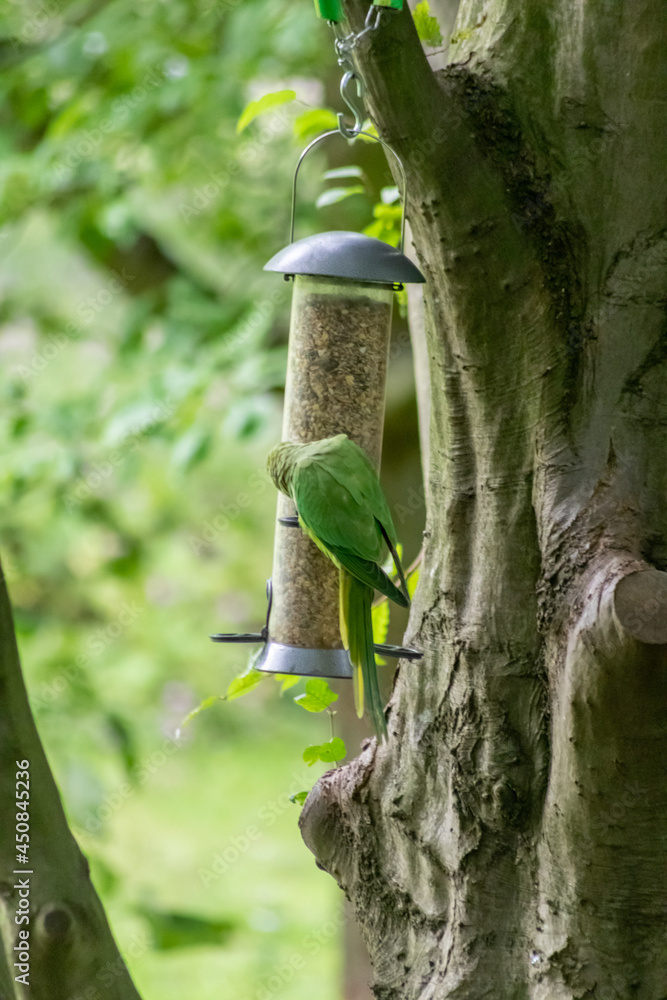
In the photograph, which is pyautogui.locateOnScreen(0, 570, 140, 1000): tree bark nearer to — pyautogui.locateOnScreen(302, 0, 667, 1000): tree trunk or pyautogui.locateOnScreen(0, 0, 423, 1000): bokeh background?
pyautogui.locateOnScreen(302, 0, 667, 1000): tree trunk

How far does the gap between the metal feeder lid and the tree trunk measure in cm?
13

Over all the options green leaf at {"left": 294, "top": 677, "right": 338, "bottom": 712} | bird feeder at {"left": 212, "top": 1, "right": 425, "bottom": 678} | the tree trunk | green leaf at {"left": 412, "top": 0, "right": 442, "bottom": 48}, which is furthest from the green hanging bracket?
green leaf at {"left": 294, "top": 677, "right": 338, "bottom": 712}

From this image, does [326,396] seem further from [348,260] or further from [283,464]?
[348,260]

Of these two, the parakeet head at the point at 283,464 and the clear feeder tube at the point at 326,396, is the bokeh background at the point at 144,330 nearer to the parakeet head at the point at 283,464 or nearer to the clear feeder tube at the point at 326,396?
the clear feeder tube at the point at 326,396

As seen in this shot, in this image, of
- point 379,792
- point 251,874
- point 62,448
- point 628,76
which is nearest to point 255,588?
point 251,874

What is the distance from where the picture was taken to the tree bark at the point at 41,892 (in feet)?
5.16

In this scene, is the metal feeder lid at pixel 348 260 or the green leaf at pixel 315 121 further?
the green leaf at pixel 315 121

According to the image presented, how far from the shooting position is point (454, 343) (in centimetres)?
155

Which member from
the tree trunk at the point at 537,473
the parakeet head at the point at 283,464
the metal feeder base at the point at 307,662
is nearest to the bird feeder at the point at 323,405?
the metal feeder base at the point at 307,662

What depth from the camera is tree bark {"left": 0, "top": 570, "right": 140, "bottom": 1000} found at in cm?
157

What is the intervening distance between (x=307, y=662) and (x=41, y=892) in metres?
0.67

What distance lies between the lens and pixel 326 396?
2092mm

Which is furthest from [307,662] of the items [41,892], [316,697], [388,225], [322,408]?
[388,225]

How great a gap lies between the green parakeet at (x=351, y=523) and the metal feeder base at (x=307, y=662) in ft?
0.53
